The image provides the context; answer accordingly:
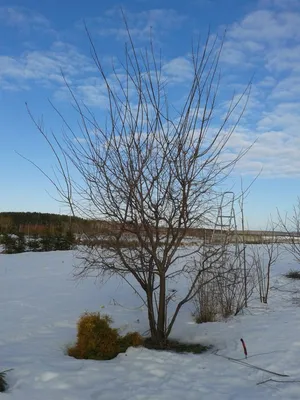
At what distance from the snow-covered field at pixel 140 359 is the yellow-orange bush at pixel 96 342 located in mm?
Answer: 174

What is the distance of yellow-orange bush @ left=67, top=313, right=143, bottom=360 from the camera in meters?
4.97

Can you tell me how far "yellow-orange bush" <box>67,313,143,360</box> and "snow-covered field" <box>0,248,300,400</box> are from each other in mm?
174

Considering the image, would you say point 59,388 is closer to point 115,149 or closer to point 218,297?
point 115,149

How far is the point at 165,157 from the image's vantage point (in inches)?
201

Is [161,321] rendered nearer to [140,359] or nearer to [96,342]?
[140,359]

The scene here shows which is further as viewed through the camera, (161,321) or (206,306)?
(206,306)

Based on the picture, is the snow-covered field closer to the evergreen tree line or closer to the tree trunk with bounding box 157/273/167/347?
the tree trunk with bounding box 157/273/167/347

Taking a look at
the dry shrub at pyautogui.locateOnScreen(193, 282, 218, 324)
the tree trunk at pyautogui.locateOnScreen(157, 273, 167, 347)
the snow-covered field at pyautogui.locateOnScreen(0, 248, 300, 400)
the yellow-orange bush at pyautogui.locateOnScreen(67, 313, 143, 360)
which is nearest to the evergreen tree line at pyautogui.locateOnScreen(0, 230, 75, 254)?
the snow-covered field at pyautogui.locateOnScreen(0, 248, 300, 400)

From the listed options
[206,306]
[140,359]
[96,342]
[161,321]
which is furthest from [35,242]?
[140,359]

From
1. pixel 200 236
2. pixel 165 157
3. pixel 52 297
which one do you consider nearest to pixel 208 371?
pixel 200 236

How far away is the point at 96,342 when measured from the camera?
5.01m

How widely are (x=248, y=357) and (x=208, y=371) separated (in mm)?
633

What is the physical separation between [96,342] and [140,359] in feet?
2.01

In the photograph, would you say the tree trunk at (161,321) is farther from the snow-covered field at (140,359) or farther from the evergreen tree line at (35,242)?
the evergreen tree line at (35,242)
